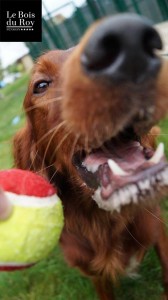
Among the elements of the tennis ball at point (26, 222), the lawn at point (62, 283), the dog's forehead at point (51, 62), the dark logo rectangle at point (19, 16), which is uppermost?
the dog's forehead at point (51, 62)

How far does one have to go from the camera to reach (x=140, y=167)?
1.70 meters

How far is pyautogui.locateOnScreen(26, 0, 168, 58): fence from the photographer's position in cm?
1167

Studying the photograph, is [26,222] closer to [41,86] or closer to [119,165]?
[119,165]

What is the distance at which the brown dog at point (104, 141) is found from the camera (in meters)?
1.33

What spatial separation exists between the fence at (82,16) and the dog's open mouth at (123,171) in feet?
24.0

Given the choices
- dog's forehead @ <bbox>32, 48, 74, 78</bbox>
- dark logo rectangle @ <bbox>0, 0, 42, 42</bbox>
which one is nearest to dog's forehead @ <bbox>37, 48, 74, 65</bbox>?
dog's forehead @ <bbox>32, 48, 74, 78</bbox>

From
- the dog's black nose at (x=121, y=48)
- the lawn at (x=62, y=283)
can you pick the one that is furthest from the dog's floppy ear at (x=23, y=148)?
the dog's black nose at (x=121, y=48)

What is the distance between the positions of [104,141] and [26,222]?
556mm

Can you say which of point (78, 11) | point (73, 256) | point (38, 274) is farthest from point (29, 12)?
point (78, 11)

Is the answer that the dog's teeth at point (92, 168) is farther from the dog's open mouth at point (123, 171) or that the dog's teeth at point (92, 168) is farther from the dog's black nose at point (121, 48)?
the dog's black nose at point (121, 48)

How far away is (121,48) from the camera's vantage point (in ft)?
4.22

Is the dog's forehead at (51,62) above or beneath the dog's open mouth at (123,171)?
above

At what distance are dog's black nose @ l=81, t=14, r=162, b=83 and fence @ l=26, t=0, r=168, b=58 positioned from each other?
783cm

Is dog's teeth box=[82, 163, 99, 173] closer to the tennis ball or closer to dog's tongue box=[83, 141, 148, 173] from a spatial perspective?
dog's tongue box=[83, 141, 148, 173]
